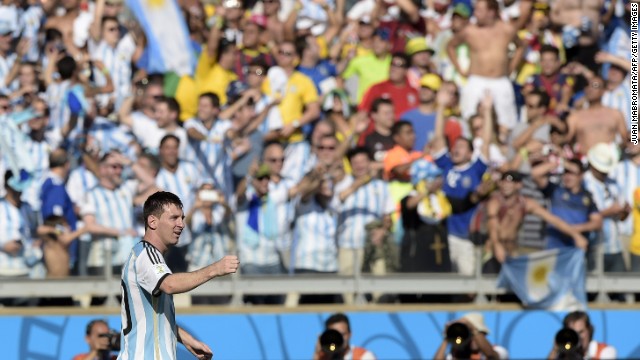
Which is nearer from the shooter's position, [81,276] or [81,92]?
[81,276]

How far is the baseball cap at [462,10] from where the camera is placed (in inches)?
599

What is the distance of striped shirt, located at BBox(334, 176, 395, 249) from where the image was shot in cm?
1262

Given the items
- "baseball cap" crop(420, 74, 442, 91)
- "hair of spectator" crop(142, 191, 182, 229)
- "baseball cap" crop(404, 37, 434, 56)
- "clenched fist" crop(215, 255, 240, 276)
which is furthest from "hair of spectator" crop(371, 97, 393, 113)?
"clenched fist" crop(215, 255, 240, 276)

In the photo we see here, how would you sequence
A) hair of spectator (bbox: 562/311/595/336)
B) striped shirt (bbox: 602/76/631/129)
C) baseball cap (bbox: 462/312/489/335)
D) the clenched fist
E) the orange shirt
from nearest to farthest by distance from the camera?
the clenched fist → hair of spectator (bbox: 562/311/595/336) → baseball cap (bbox: 462/312/489/335) → the orange shirt → striped shirt (bbox: 602/76/631/129)

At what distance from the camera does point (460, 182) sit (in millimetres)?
13078

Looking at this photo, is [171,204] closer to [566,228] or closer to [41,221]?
[41,221]

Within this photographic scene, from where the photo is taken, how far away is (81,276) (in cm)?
1238

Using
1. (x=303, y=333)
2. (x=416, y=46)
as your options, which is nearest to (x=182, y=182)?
(x=303, y=333)

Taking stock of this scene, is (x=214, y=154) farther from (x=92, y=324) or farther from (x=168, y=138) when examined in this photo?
(x=92, y=324)

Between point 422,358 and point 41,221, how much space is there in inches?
137

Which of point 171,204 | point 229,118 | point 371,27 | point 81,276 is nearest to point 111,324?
point 81,276

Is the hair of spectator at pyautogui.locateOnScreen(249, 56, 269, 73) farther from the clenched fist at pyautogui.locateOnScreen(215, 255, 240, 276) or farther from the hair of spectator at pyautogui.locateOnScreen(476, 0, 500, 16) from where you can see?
the clenched fist at pyautogui.locateOnScreen(215, 255, 240, 276)

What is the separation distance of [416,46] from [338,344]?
4070 mm

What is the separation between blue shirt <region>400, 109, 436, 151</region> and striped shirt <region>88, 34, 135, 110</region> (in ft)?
8.68
